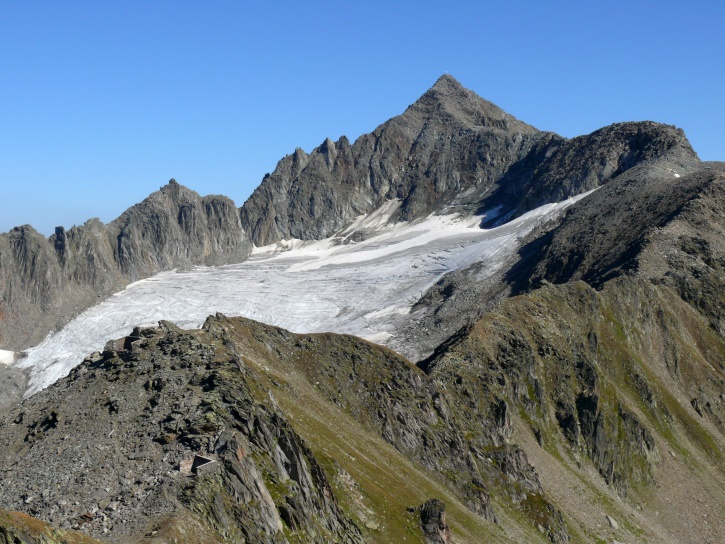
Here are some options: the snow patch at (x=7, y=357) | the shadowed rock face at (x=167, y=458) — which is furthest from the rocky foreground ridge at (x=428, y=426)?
the snow patch at (x=7, y=357)

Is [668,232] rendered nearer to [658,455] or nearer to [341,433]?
[658,455]

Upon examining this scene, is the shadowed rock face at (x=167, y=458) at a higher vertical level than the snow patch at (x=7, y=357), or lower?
lower

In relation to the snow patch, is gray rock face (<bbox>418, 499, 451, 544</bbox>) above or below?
below

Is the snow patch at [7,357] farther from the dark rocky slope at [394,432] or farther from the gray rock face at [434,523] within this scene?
the gray rock face at [434,523]

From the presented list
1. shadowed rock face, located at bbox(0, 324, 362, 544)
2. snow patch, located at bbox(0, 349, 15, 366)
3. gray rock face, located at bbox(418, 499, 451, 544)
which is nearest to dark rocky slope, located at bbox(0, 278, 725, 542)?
shadowed rock face, located at bbox(0, 324, 362, 544)

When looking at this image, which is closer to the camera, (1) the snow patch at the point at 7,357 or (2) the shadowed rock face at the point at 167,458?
(2) the shadowed rock face at the point at 167,458

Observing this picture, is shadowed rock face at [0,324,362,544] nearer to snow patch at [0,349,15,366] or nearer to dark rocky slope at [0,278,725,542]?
dark rocky slope at [0,278,725,542]

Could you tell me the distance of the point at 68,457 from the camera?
4075 centimetres

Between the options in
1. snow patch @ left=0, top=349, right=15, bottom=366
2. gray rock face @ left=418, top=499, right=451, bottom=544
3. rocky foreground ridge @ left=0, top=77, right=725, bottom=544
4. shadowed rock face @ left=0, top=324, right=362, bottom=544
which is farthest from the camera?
snow patch @ left=0, top=349, right=15, bottom=366

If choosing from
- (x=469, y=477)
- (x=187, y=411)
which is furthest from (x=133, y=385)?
(x=469, y=477)

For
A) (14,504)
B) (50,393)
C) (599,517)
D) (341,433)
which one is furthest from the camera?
(599,517)

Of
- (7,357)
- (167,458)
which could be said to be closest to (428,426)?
(167,458)

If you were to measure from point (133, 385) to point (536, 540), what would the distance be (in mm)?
38268

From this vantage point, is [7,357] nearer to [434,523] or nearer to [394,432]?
[394,432]
